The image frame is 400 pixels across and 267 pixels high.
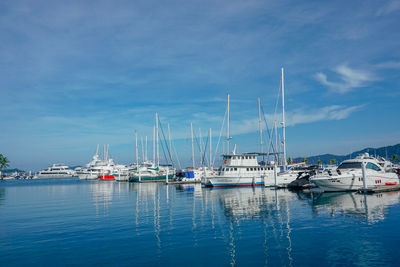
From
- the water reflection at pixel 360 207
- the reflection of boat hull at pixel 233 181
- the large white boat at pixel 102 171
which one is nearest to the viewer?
the water reflection at pixel 360 207

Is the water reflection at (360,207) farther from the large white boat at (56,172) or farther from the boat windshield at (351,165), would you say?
the large white boat at (56,172)

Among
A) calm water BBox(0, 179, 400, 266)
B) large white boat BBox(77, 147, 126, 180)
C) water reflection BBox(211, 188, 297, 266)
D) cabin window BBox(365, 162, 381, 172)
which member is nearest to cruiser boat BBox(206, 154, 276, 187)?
cabin window BBox(365, 162, 381, 172)

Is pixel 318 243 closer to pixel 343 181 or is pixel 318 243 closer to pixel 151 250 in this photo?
pixel 151 250

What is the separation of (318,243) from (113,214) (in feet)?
57.8

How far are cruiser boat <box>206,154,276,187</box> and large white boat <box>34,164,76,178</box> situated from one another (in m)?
155

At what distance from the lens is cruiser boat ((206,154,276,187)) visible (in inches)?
2146

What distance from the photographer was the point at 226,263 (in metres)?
12.3

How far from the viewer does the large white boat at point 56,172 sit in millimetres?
181500

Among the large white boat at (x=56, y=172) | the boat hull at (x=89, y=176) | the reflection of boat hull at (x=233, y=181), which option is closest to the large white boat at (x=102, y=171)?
the boat hull at (x=89, y=176)

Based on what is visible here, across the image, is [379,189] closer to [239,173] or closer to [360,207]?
[360,207]

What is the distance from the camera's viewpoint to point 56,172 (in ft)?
606

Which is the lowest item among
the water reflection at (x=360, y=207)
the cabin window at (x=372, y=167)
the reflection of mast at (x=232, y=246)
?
the water reflection at (x=360, y=207)

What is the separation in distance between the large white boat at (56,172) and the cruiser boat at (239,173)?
15471 centimetres

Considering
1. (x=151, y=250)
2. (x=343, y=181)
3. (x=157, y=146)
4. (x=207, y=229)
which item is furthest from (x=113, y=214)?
(x=157, y=146)
